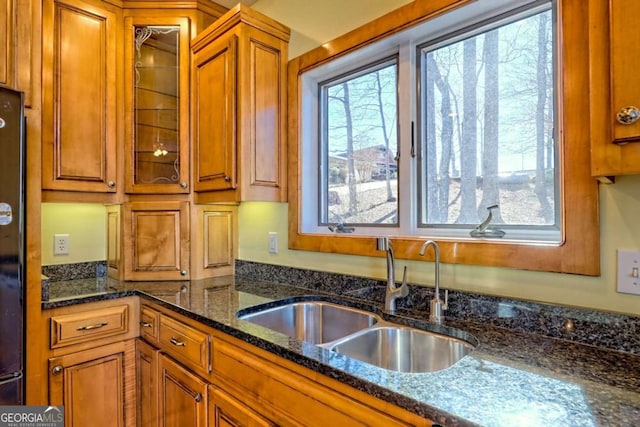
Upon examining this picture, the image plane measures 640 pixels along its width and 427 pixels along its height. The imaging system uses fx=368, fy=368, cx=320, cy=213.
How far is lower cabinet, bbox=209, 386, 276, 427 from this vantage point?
3.78 feet

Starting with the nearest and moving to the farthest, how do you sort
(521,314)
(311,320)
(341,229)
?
(521,314), (311,320), (341,229)

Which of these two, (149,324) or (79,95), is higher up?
(79,95)

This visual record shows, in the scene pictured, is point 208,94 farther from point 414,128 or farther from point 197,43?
point 414,128

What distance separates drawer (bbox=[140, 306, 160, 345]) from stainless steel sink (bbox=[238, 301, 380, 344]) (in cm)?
51

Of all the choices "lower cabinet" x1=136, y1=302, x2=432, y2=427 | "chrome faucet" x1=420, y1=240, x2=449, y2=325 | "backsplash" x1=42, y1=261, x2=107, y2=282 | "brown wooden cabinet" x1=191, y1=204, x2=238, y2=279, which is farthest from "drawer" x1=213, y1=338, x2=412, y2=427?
"backsplash" x1=42, y1=261, x2=107, y2=282

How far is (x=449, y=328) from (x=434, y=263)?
28 cm

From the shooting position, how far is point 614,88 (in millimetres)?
782

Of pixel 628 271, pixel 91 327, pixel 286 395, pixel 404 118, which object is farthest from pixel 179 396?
pixel 628 271

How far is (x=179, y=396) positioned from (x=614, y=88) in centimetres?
174

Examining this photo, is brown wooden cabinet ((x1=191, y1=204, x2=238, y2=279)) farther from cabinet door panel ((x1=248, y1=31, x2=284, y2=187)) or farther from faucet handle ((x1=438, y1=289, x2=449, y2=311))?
faucet handle ((x1=438, y1=289, x2=449, y2=311))

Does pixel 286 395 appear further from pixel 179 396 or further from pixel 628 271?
pixel 628 271

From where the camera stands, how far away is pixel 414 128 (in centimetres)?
157

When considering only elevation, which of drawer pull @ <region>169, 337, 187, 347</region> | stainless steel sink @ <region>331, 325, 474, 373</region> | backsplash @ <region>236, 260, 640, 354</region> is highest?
backsplash @ <region>236, 260, 640, 354</region>

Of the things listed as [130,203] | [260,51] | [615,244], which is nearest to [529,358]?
[615,244]
